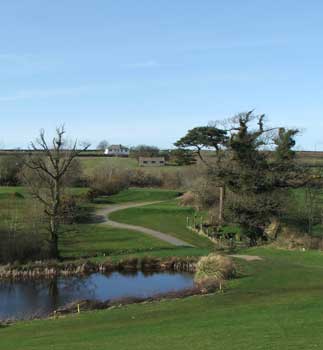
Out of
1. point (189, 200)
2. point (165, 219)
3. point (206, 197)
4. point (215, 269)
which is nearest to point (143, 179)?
point (189, 200)

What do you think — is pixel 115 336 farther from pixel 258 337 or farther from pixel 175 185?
pixel 175 185

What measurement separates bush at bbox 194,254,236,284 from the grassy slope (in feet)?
6.13

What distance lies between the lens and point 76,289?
2883cm

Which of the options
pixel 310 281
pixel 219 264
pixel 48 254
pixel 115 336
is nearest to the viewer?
pixel 115 336

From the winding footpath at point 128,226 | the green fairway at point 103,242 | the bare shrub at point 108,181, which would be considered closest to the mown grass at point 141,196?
the bare shrub at point 108,181

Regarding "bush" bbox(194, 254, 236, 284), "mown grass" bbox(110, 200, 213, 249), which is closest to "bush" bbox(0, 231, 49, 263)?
"bush" bbox(194, 254, 236, 284)

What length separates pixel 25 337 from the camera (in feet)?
50.9

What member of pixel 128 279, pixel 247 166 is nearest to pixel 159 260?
pixel 128 279

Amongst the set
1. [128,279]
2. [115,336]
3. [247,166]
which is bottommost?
[128,279]

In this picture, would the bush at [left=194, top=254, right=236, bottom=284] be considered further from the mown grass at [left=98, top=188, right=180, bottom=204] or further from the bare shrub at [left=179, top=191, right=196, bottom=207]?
the mown grass at [left=98, top=188, right=180, bottom=204]

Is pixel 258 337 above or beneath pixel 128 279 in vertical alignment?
above

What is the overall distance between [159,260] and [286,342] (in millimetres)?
22603

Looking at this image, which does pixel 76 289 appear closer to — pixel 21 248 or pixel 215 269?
pixel 21 248

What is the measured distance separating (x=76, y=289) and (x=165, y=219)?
24928 mm
